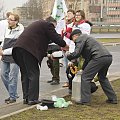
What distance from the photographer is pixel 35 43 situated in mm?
7461

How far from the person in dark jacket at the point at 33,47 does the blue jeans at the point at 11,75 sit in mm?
362

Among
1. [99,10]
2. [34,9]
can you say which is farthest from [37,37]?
[99,10]

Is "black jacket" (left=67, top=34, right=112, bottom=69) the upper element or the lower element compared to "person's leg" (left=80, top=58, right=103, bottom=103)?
upper

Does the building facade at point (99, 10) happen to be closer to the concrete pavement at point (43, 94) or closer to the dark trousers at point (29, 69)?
the concrete pavement at point (43, 94)

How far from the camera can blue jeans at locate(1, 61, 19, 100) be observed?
7.99 metres

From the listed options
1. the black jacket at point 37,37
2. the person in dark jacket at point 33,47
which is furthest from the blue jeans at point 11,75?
the black jacket at point 37,37

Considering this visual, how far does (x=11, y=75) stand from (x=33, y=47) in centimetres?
90

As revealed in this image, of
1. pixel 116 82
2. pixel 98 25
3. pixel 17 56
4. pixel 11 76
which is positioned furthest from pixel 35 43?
pixel 98 25

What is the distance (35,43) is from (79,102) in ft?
4.60

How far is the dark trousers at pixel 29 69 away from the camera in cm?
750

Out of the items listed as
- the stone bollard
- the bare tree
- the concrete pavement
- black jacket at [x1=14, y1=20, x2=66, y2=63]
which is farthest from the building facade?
black jacket at [x1=14, y1=20, x2=66, y2=63]

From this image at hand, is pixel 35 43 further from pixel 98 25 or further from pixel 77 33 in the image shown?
pixel 98 25

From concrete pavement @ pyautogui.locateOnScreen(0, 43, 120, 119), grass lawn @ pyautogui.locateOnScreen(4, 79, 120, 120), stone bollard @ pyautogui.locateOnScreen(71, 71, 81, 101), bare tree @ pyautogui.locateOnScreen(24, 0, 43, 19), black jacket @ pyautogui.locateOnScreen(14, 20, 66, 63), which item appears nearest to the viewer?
grass lawn @ pyautogui.locateOnScreen(4, 79, 120, 120)

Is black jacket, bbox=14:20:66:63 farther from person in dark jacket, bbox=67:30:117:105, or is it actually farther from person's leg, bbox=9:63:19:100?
person's leg, bbox=9:63:19:100
